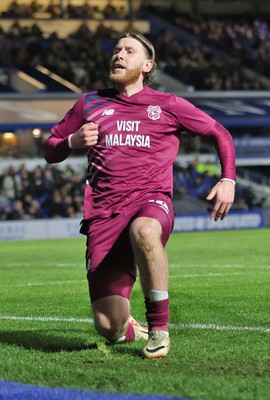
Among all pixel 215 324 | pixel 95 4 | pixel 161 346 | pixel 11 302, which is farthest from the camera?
pixel 95 4

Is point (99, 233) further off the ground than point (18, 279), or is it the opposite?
point (99, 233)

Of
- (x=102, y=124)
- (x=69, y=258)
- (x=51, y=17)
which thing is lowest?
(x=69, y=258)

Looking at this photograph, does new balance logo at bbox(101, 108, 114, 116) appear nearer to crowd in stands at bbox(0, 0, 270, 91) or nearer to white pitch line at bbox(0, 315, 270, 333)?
white pitch line at bbox(0, 315, 270, 333)

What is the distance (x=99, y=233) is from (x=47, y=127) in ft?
91.0

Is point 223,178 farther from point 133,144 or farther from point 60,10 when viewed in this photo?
point 60,10

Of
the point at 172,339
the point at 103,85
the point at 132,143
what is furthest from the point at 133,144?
the point at 103,85

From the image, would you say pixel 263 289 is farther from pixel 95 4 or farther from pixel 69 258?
pixel 95 4

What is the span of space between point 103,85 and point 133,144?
92.9 feet

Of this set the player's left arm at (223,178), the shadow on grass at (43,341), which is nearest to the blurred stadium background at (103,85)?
the shadow on grass at (43,341)

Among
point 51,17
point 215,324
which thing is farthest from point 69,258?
point 51,17

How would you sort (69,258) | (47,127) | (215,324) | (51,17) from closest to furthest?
(215,324)
(69,258)
(47,127)
(51,17)

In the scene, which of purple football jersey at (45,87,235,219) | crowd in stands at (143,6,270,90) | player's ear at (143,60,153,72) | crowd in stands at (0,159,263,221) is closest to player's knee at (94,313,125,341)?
purple football jersey at (45,87,235,219)

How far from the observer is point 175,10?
148ft

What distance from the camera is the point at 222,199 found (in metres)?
5.84
